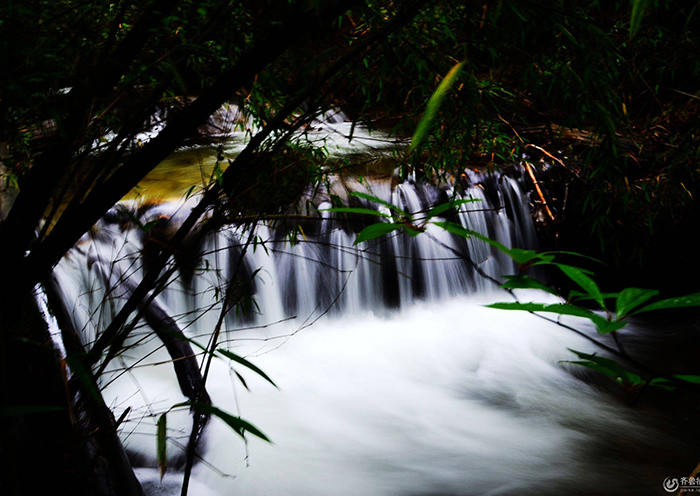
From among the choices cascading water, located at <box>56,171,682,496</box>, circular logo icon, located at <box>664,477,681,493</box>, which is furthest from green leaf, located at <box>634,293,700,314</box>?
circular logo icon, located at <box>664,477,681,493</box>

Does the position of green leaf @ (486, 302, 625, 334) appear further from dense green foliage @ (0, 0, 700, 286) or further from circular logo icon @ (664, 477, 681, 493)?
circular logo icon @ (664, 477, 681, 493)

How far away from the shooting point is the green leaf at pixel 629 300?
0.59 meters

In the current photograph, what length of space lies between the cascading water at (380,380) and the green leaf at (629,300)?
1.01 metres

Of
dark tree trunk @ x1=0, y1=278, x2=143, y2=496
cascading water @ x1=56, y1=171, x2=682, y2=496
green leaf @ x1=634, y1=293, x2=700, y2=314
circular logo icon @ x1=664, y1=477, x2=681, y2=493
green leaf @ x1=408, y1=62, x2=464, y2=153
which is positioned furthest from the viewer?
cascading water @ x1=56, y1=171, x2=682, y2=496

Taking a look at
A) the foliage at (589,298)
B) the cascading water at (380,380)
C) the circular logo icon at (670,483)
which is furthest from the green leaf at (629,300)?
the circular logo icon at (670,483)

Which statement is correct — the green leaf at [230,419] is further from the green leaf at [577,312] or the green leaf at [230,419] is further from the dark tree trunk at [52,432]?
the green leaf at [577,312]

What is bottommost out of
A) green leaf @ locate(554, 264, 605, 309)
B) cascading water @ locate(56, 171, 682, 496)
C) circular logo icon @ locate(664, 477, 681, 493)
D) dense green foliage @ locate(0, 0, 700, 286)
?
circular logo icon @ locate(664, 477, 681, 493)

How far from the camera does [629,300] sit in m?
0.61

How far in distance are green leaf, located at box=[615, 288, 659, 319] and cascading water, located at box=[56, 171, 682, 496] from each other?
1010 mm

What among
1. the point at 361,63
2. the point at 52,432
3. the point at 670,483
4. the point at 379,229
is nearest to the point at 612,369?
the point at 379,229

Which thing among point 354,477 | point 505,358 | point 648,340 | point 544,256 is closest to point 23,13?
point 544,256

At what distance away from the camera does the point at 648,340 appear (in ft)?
14.6

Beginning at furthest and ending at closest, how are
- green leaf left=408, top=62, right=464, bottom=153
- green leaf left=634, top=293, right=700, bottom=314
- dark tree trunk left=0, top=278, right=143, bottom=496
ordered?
dark tree trunk left=0, top=278, right=143, bottom=496 < green leaf left=408, top=62, right=464, bottom=153 < green leaf left=634, top=293, right=700, bottom=314

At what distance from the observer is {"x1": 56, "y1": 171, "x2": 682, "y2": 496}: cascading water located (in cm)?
253
